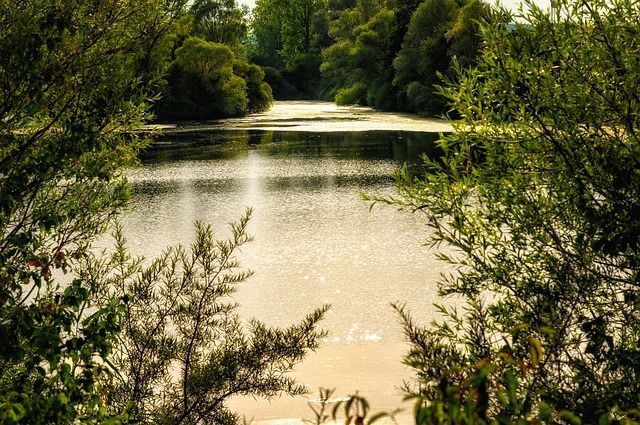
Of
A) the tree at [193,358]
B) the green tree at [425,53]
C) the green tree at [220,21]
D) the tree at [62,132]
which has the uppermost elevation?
the green tree at [220,21]

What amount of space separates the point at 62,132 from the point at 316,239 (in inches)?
551

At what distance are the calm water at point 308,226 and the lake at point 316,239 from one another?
4 cm

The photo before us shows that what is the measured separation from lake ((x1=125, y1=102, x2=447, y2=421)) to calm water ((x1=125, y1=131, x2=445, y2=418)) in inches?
1.5

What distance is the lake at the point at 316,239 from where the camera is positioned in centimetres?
1253

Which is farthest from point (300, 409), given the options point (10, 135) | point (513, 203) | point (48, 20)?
point (48, 20)

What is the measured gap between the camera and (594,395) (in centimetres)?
549

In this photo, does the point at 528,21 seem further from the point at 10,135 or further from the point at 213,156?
the point at 213,156

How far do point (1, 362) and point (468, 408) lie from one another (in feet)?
17.9

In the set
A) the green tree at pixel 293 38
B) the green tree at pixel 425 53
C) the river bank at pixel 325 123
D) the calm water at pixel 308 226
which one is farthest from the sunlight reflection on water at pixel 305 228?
the green tree at pixel 293 38

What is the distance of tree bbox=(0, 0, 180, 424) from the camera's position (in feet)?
16.9

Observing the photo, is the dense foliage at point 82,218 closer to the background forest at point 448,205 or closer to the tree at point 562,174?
the background forest at point 448,205

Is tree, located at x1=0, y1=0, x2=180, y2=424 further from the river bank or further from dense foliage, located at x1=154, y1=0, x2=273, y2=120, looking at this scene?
dense foliage, located at x1=154, y1=0, x2=273, y2=120

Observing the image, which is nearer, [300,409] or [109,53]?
[109,53]

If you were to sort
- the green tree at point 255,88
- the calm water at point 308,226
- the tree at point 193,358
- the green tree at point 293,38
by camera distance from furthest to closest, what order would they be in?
the green tree at point 293,38, the green tree at point 255,88, the calm water at point 308,226, the tree at point 193,358
